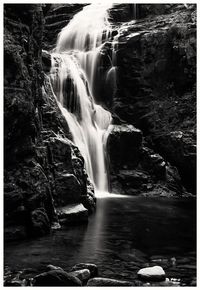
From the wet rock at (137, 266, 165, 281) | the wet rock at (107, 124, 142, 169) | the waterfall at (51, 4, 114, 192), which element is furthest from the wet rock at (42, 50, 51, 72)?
the wet rock at (137, 266, 165, 281)

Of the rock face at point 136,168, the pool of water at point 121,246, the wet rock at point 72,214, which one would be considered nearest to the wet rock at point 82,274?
the pool of water at point 121,246

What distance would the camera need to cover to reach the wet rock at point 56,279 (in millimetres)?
7902

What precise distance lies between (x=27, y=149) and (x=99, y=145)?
11653mm

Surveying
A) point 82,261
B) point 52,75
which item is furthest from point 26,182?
point 52,75

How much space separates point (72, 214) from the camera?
14391mm

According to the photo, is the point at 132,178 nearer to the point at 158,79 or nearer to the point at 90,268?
the point at 158,79

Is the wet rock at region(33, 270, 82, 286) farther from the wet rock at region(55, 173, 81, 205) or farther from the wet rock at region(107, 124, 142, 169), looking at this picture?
the wet rock at region(107, 124, 142, 169)

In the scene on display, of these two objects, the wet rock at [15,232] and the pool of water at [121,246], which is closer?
the pool of water at [121,246]

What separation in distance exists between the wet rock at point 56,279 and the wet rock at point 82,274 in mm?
299

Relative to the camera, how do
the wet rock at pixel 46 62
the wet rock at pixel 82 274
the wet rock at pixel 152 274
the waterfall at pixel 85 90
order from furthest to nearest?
the wet rock at pixel 46 62
the waterfall at pixel 85 90
the wet rock at pixel 152 274
the wet rock at pixel 82 274

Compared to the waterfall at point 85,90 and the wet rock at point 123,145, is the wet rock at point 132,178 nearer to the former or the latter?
the wet rock at point 123,145

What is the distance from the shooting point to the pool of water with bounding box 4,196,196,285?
9.50 m

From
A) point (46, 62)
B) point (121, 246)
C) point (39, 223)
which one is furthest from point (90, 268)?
point (46, 62)

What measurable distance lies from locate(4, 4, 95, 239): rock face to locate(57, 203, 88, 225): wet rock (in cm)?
28
